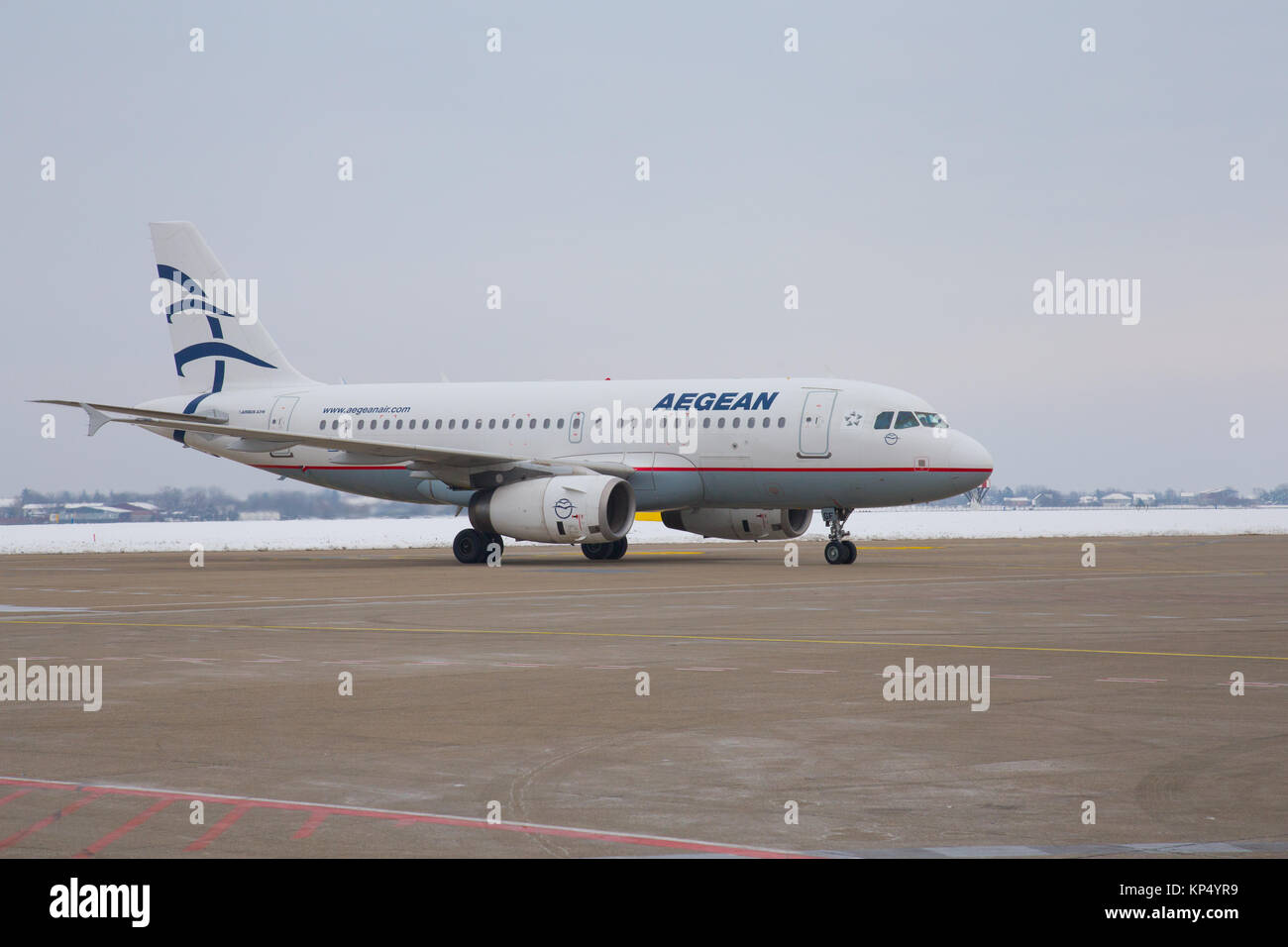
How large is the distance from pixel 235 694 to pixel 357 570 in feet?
74.2

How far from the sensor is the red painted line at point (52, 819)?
23.6 feet

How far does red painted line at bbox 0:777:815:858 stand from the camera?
7.00 metres

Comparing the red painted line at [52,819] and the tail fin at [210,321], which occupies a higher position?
the tail fin at [210,321]

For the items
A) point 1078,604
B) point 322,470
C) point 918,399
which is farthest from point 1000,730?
point 322,470

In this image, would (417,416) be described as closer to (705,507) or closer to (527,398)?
(527,398)

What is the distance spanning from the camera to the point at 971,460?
33719 mm

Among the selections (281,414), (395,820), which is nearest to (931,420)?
(281,414)

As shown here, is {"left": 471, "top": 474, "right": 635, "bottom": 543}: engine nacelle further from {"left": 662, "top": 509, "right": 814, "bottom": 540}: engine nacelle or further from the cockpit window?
the cockpit window

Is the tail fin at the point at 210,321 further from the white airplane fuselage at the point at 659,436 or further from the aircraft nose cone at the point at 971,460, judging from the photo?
the aircraft nose cone at the point at 971,460

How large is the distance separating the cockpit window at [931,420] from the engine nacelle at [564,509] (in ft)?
22.7

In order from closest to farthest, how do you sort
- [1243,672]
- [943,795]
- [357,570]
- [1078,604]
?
[943,795] < [1243,672] < [1078,604] < [357,570]

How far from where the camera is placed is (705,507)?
37.6 m

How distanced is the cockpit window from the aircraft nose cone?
50 centimetres

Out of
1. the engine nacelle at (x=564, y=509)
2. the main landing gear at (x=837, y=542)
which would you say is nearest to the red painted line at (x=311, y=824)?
the engine nacelle at (x=564, y=509)
